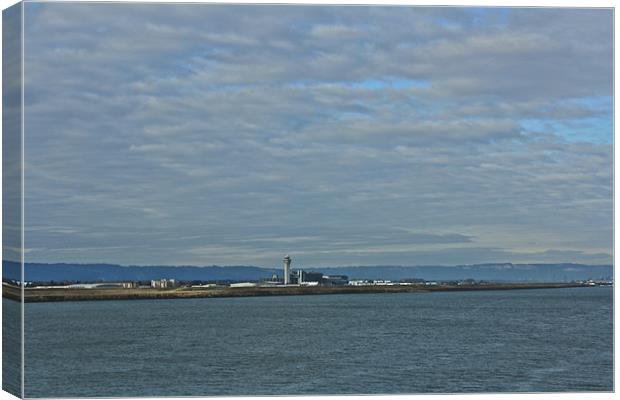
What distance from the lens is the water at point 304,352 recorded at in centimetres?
2352

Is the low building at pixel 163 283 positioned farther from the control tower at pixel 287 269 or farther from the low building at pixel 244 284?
the control tower at pixel 287 269

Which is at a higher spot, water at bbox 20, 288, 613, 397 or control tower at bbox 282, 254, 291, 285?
control tower at bbox 282, 254, 291, 285

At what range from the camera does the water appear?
23516 millimetres

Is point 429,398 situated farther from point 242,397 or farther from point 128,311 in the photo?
point 128,311

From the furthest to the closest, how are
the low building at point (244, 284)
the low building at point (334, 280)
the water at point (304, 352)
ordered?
1. the low building at point (244, 284)
2. the low building at point (334, 280)
3. the water at point (304, 352)

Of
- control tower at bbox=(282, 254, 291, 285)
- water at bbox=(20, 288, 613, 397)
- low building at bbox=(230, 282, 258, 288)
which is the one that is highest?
control tower at bbox=(282, 254, 291, 285)

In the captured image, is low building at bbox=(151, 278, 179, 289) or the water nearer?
the water

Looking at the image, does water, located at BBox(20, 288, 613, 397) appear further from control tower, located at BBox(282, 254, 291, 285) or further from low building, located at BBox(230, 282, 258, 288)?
control tower, located at BBox(282, 254, 291, 285)

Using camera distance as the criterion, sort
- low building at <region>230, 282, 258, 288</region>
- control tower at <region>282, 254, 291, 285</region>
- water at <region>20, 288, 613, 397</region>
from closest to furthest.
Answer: water at <region>20, 288, 613, 397</region>, control tower at <region>282, 254, 291, 285</region>, low building at <region>230, 282, 258, 288</region>

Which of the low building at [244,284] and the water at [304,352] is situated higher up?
the low building at [244,284]

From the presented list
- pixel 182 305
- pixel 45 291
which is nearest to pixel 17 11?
pixel 45 291

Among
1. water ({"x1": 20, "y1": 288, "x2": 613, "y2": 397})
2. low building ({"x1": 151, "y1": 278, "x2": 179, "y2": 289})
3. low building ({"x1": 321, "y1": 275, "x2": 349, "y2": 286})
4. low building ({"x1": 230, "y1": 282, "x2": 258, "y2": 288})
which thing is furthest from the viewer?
low building ({"x1": 230, "y1": 282, "x2": 258, "y2": 288})

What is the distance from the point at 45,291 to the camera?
32.5 m

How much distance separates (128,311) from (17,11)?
27547mm
